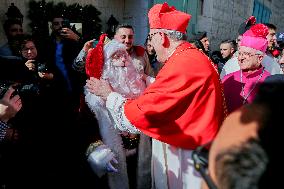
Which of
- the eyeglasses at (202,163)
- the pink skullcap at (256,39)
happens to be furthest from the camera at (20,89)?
the pink skullcap at (256,39)

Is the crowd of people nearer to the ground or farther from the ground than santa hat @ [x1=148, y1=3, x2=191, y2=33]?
nearer to the ground

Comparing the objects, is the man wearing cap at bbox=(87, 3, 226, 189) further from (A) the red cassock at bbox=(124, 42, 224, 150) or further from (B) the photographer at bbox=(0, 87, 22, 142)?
(B) the photographer at bbox=(0, 87, 22, 142)

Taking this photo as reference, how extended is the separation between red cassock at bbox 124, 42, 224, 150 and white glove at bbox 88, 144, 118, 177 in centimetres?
63

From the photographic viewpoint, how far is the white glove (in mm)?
Answer: 3020

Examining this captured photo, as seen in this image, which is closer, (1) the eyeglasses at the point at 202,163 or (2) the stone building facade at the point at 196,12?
(1) the eyeglasses at the point at 202,163

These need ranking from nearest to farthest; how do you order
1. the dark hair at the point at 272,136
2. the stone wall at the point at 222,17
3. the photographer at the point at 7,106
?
the dark hair at the point at 272,136 < the photographer at the point at 7,106 < the stone wall at the point at 222,17

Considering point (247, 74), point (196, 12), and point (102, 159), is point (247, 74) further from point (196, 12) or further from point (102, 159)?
point (196, 12)

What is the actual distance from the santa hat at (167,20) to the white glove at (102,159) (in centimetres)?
136

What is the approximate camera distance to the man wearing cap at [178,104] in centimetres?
245

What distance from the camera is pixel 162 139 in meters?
2.60

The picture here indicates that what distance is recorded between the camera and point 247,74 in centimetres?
350

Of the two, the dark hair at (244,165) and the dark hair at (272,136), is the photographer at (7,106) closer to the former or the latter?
the dark hair at (244,165)

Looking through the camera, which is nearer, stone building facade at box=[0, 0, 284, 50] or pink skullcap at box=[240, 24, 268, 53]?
pink skullcap at box=[240, 24, 268, 53]

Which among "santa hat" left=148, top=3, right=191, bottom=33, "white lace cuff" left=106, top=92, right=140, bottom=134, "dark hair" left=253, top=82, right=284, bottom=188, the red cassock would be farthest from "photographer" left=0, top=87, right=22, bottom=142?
"dark hair" left=253, top=82, right=284, bottom=188
